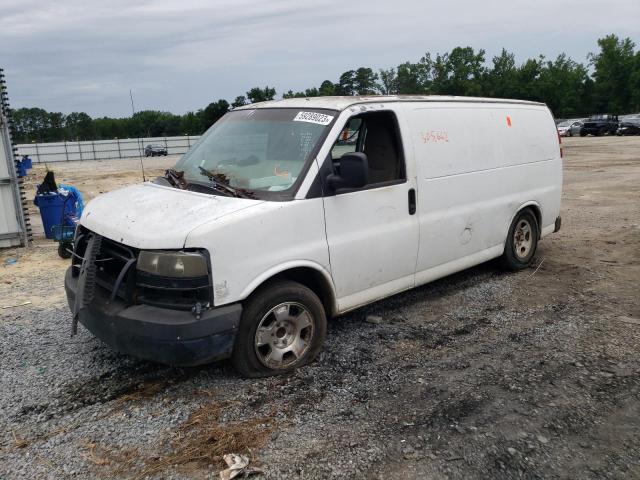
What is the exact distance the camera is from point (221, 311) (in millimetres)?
3617

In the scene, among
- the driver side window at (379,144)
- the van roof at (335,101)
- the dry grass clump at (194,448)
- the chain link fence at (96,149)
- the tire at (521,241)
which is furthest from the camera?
the chain link fence at (96,149)

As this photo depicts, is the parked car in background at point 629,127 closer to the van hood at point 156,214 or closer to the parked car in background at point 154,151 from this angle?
the parked car in background at point 154,151

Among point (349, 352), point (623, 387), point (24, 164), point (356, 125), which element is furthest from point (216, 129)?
point (24, 164)

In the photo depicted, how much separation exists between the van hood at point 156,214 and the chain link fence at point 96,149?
51295 millimetres

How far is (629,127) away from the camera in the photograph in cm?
3944

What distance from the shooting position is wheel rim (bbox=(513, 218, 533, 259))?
21.1ft

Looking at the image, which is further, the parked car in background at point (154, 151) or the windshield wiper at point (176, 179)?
the parked car in background at point (154, 151)

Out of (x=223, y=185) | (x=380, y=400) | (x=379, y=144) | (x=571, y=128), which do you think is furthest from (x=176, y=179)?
(x=571, y=128)

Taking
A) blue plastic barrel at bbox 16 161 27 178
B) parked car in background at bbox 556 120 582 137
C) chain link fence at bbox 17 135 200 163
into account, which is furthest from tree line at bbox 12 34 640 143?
blue plastic barrel at bbox 16 161 27 178

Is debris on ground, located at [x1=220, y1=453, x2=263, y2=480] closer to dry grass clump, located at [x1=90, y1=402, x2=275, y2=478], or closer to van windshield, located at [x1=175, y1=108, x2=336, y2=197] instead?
dry grass clump, located at [x1=90, y1=402, x2=275, y2=478]

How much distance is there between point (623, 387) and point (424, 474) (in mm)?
1758

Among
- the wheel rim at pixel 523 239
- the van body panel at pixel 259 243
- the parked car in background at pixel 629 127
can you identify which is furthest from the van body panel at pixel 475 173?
the parked car in background at pixel 629 127

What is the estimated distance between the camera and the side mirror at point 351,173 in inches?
160

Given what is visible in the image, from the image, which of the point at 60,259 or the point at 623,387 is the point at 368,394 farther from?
the point at 60,259
